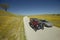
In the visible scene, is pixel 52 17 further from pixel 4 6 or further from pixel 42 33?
pixel 4 6

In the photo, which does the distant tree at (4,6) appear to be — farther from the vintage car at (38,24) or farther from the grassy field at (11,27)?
the vintage car at (38,24)

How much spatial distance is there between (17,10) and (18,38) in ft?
1.91

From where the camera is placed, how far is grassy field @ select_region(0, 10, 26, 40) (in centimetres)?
238

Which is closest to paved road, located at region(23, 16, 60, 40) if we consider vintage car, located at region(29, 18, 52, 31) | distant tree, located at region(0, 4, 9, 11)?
vintage car, located at region(29, 18, 52, 31)

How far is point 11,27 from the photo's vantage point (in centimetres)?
247

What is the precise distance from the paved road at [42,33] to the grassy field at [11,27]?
99mm

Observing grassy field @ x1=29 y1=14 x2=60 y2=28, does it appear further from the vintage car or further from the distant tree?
the distant tree

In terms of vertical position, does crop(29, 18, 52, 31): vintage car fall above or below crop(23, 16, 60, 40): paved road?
above

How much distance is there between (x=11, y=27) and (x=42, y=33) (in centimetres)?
64

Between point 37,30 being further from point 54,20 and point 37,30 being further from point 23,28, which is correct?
point 54,20

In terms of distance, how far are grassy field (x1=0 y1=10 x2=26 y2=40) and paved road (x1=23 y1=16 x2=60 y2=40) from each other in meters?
0.10

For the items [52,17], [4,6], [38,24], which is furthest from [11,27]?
[52,17]

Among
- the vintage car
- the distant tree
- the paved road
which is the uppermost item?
the distant tree

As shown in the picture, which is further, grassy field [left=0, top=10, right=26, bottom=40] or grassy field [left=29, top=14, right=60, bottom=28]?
grassy field [left=29, top=14, right=60, bottom=28]
